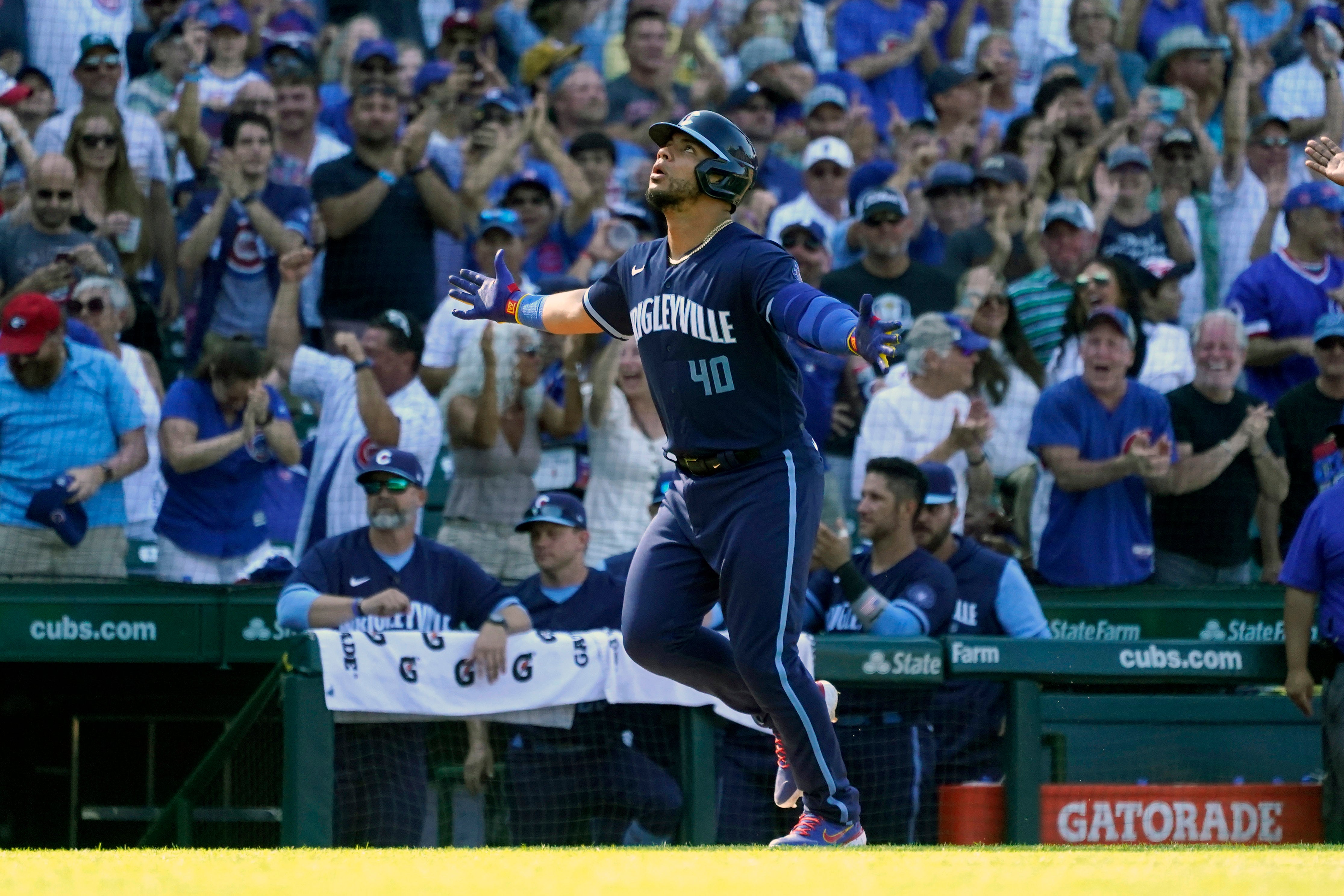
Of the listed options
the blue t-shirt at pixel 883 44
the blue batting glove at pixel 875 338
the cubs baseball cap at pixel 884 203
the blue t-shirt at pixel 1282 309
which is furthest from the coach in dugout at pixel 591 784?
the blue t-shirt at pixel 883 44

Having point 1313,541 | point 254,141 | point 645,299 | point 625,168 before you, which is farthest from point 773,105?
point 645,299

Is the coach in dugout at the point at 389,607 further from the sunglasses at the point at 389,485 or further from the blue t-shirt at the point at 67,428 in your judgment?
the blue t-shirt at the point at 67,428

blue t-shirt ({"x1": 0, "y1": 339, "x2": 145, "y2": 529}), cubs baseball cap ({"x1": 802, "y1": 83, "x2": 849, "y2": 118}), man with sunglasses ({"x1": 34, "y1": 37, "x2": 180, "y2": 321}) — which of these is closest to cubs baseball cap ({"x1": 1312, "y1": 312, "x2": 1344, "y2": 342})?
cubs baseball cap ({"x1": 802, "y1": 83, "x2": 849, "y2": 118})

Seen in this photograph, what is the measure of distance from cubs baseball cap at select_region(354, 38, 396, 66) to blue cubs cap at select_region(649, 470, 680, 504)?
3138 mm

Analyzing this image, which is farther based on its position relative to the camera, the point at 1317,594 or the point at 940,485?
the point at 940,485

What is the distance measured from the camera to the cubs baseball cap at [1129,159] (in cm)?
1062

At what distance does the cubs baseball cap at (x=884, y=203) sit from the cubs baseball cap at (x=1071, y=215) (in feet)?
2.71

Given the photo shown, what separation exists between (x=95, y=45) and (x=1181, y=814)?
6602 mm

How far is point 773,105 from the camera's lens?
11.4 meters

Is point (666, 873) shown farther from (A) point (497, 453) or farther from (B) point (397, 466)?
(A) point (497, 453)

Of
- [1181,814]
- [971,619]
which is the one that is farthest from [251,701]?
[1181,814]

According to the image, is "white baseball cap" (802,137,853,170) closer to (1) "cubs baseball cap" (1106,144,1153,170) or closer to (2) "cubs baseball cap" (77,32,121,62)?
(1) "cubs baseball cap" (1106,144,1153,170)

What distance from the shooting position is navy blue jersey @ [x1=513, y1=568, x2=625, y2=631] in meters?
7.38

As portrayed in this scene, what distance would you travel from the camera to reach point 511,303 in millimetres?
5637
